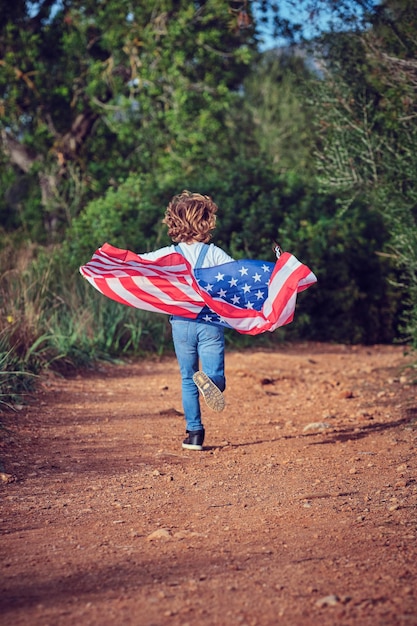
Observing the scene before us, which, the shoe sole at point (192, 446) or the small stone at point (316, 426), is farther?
the small stone at point (316, 426)

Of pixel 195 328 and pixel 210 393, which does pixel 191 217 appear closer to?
pixel 195 328

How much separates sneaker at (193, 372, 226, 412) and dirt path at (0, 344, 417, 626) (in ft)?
1.23

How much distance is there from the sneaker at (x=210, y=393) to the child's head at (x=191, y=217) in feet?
3.24

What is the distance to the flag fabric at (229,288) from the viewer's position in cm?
648

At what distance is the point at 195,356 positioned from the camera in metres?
6.46

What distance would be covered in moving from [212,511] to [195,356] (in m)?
1.78

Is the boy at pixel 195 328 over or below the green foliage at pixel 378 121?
below

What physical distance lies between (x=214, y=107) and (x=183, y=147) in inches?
35.9

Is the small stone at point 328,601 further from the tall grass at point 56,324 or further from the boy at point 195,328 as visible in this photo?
the tall grass at point 56,324

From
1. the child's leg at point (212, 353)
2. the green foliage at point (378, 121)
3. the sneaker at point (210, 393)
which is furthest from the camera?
the green foliage at point (378, 121)

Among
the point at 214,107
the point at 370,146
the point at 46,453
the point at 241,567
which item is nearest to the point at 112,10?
the point at 214,107

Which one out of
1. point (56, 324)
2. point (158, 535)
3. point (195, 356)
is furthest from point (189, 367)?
point (56, 324)

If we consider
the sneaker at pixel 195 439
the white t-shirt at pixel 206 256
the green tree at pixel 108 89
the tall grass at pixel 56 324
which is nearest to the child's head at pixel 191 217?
the white t-shirt at pixel 206 256

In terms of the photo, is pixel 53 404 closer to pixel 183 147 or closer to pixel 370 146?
pixel 370 146
